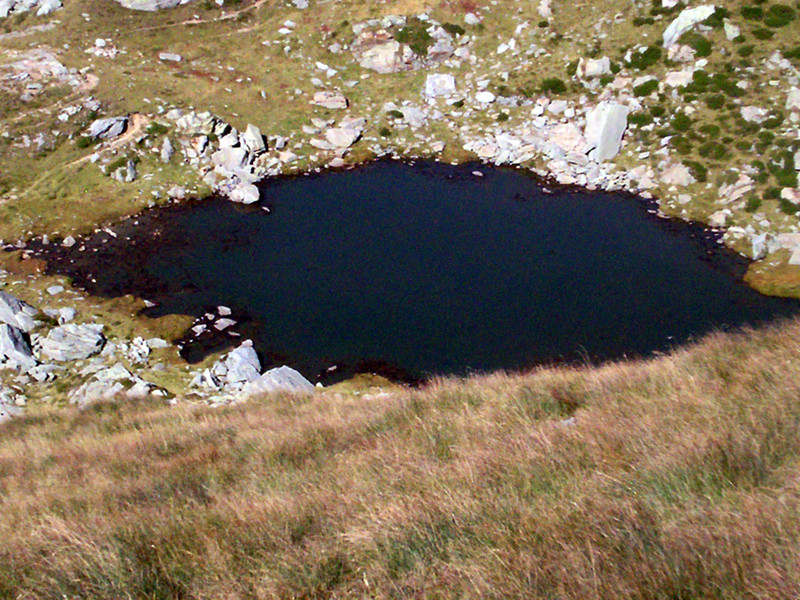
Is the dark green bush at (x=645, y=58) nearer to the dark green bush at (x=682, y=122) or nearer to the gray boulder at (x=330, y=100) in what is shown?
the dark green bush at (x=682, y=122)

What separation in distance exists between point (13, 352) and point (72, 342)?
1.93m

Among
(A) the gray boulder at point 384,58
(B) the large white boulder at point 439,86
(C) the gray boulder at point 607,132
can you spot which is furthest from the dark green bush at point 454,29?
(C) the gray boulder at point 607,132

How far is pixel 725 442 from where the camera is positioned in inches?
250

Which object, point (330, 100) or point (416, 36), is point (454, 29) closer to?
point (416, 36)

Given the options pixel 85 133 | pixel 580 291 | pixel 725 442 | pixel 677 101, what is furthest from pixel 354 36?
pixel 725 442

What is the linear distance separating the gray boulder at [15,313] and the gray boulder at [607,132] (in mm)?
29768

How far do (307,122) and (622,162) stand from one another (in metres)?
19.8

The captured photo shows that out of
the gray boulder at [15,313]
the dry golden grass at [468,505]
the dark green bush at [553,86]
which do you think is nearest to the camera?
the dry golden grass at [468,505]

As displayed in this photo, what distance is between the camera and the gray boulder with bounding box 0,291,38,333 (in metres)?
22.9

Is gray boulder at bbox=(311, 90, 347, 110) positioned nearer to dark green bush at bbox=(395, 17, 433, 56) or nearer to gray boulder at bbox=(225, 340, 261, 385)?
dark green bush at bbox=(395, 17, 433, 56)

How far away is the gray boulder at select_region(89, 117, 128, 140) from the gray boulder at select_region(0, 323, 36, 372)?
663 inches

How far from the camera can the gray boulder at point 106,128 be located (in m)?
34.7

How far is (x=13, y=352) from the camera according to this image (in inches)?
853

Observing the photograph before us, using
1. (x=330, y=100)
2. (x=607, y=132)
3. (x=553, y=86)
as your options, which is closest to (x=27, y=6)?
(x=330, y=100)
